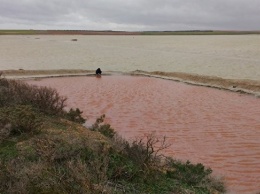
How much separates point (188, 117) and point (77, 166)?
30.8ft

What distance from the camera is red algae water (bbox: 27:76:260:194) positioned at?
9383mm

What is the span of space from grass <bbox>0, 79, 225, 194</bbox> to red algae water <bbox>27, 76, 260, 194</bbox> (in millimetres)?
1266

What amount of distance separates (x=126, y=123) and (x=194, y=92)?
7.97m

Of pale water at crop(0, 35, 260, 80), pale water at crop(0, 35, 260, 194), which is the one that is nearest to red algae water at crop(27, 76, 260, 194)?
pale water at crop(0, 35, 260, 194)

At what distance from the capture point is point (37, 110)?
10594mm

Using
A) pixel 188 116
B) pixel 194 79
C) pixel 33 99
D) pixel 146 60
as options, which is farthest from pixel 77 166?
pixel 146 60

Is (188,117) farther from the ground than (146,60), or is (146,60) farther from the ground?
(188,117)

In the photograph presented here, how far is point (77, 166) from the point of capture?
5457mm

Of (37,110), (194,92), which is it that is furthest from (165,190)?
(194,92)

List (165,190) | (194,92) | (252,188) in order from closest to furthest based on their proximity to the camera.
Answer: (165,190) → (252,188) → (194,92)

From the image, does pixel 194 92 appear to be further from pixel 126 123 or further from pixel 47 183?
pixel 47 183

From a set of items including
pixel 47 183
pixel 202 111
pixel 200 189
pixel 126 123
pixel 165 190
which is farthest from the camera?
pixel 202 111

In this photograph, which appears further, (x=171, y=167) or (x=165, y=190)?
(x=171, y=167)

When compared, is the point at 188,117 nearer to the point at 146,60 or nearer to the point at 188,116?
the point at 188,116
